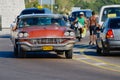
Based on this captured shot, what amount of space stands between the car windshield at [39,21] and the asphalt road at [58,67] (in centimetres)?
122

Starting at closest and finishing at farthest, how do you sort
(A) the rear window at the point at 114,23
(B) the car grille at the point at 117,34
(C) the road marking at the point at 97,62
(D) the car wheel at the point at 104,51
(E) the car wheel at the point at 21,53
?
(C) the road marking at the point at 97,62 < (E) the car wheel at the point at 21,53 < (B) the car grille at the point at 117,34 < (D) the car wheel at the point at 104,51 < (A) the rear window at the point at 114,23

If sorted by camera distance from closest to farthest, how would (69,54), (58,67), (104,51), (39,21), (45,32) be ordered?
(58,67) → (45,32) → (69,54) → (39,21) → (104,51)

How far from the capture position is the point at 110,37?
2308 cm

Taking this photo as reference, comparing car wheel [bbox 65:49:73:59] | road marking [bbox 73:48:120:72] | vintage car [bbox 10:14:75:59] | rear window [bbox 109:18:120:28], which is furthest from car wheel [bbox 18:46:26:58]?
rear window [bbox 109:18:120:28]

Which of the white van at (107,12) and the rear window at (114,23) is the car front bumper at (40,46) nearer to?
the rear window at (114,23)

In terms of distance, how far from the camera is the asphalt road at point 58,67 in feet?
52.6

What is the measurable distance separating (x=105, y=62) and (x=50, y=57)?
2.83m

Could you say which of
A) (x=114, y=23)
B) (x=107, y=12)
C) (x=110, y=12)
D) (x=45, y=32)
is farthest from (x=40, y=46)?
(x=110, y=12)

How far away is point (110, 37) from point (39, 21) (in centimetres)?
270

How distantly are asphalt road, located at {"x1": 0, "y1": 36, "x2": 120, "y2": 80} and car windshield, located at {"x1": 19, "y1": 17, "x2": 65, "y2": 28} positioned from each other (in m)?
1.22

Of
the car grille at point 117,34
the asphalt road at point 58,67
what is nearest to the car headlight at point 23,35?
the asphalt road at point 58,67

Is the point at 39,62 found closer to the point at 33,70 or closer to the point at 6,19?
the point at 33,70

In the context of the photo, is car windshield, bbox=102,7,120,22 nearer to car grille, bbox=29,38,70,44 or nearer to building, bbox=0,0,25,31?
car grille, bbox=29,38,70,44

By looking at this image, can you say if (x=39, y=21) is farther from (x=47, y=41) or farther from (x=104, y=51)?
(x=104, y=51)
